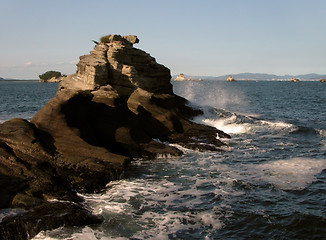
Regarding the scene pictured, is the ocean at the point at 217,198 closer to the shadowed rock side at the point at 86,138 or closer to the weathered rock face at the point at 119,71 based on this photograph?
the shadowed rock side at the point at 86,138

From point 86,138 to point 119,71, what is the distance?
1007 centimetres

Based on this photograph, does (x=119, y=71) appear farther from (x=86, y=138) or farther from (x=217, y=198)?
(x=217, y=198)

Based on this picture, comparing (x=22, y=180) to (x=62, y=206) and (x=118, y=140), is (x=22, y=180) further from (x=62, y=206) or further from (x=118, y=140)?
(x=118, y=140)

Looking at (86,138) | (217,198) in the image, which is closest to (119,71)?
(86,138)

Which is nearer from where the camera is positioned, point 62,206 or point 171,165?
point 62,206

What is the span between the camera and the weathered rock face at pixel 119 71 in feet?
80.3

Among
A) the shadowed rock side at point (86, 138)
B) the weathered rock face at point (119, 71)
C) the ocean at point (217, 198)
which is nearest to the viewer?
the ocean at point (217, 198)

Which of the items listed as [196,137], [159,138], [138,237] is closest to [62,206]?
[138,237]

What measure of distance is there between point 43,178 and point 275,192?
389 inches

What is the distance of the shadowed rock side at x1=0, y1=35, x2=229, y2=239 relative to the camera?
36.3 ft

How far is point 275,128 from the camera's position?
31250mm

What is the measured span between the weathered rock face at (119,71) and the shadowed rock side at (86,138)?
0.08 metres

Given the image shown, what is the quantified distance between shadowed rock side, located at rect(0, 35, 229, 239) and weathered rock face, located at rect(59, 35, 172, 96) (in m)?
0.08

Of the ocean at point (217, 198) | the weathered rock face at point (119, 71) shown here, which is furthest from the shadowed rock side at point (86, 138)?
the ocean at point (217, 198)
